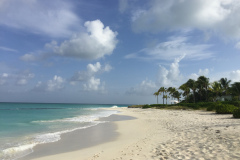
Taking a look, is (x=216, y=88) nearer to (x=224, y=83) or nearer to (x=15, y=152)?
(x=224, y=83)

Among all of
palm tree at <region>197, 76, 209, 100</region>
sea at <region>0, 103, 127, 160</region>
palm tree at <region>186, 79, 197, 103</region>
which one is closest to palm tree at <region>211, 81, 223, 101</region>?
palm tree at <region>197, 76, 209, 100</region>

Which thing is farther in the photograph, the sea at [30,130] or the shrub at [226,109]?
the shrub at [226,109]

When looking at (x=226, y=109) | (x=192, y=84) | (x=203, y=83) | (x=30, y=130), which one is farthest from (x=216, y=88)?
(x=30, y=130)

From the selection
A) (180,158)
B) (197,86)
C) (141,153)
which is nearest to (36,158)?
(141,153)

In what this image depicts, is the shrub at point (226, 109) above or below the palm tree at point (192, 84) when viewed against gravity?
below

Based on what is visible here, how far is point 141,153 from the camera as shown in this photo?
7168 mm

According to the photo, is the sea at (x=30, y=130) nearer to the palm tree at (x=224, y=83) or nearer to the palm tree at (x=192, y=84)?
the palm tree at (x=192, y=84)

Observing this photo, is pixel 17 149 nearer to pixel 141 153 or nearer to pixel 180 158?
pixel 141 153

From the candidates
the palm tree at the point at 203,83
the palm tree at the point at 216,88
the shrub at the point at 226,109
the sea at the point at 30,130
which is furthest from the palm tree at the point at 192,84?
the sea at the point at 30,130

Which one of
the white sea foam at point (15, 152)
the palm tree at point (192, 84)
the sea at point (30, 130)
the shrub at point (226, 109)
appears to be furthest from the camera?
the palm tree at point (192, 84)

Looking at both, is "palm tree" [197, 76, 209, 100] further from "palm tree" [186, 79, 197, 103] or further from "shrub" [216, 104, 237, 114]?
"shrub" [216, 104, 237, 114]

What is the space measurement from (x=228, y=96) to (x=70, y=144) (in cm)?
6720

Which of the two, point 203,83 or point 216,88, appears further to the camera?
point 203,83

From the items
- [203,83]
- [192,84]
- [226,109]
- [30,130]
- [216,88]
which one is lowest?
[30,130]
